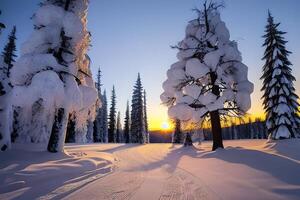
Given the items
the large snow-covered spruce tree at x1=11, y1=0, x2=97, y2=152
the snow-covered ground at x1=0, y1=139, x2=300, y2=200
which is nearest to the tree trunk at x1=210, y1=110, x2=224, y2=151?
the snow-covered ground at x1=0, y1=139, x2=300, y2=200

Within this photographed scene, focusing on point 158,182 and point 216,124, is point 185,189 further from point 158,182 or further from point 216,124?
point 216,124

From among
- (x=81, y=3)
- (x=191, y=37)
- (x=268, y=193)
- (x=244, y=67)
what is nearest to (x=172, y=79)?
(x=191, y=37)

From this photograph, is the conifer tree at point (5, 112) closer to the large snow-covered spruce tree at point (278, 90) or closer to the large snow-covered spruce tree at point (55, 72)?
the large snow-covered spruce tree at point (55, 72)

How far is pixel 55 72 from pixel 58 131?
3059 mm

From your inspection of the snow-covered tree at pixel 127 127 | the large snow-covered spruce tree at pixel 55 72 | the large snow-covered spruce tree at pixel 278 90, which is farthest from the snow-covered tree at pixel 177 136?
the snow-covered tree at pixel 127 127

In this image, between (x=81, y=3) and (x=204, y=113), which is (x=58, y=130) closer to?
(x=81, y=3)

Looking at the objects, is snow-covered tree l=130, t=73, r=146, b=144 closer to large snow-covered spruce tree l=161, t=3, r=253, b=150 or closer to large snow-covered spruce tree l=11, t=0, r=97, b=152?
large snow-covered spruce tree l=161, t=3, r=253, b=150

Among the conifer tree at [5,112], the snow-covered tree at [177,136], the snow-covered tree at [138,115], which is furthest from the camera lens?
the snow-covered tree at [138,115]

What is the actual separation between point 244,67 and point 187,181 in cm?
1134

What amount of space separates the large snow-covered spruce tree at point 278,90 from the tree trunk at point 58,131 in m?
18.5

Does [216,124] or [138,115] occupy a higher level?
[138,115]

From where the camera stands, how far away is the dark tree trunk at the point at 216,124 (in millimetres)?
15520

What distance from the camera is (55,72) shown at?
40.6 feet

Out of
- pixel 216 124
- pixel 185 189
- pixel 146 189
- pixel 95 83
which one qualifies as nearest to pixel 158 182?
pixel 146 189
